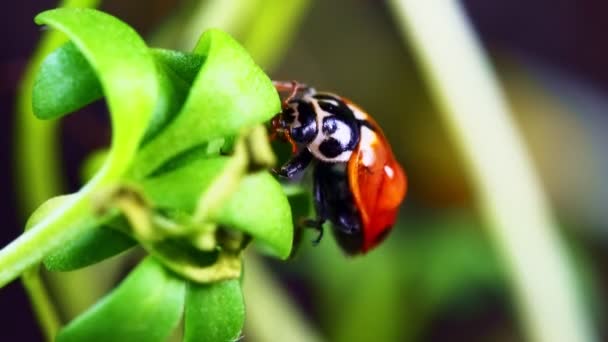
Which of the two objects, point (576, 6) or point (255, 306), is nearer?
point (255, 306)

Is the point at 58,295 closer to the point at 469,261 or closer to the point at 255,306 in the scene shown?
the point at 255,306

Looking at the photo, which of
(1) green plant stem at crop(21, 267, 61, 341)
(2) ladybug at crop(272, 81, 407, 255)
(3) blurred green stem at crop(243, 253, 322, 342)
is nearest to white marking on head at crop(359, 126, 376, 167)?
(2) ladybug at crop(272, 81, 407, 255)

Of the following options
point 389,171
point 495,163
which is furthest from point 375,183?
point 495,163

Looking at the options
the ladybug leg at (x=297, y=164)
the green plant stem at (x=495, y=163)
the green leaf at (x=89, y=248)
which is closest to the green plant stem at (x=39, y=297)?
the green leaf at (x=89, y=248)

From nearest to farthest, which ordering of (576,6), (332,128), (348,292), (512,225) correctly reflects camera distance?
(332,128), (512,225), (348,292), (576,6)

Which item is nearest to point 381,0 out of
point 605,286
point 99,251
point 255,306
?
point 605,286

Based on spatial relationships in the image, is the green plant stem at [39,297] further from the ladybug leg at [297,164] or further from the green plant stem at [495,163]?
the green plant stem at [495,163]

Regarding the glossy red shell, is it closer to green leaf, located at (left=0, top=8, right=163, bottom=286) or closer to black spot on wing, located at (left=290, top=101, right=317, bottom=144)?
black spot on wing, located at (left=290, top=101, right=317, bottom=144)
